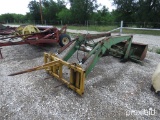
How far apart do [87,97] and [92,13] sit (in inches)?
1274

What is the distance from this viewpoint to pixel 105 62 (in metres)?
4.46

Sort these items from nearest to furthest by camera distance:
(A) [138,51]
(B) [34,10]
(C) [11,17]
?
(A) [138,51] → (B) [34,10] → (C) [11,17]

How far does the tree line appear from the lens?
18.3 meters

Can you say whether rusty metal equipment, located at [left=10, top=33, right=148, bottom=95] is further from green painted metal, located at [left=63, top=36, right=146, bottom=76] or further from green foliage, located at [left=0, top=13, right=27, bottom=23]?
green foliage, located at [left=0, top=13, right=27, bottom=23]

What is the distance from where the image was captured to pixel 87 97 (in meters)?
2.64

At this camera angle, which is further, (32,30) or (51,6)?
(51,6)

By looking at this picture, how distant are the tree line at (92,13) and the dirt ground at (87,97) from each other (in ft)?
48.5

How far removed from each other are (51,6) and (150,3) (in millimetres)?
26203

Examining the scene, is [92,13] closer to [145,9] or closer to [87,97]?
[145,9]

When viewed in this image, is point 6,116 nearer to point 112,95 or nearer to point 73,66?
point 73,66

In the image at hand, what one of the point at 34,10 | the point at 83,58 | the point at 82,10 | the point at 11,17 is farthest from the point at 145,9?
the point at 11,17

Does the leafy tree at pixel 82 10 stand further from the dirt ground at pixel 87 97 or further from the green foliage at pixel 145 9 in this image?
the dirt ground at pixel 87 97

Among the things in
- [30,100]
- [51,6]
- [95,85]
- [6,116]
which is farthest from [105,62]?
[51,6]

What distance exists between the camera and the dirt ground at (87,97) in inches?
87.6
